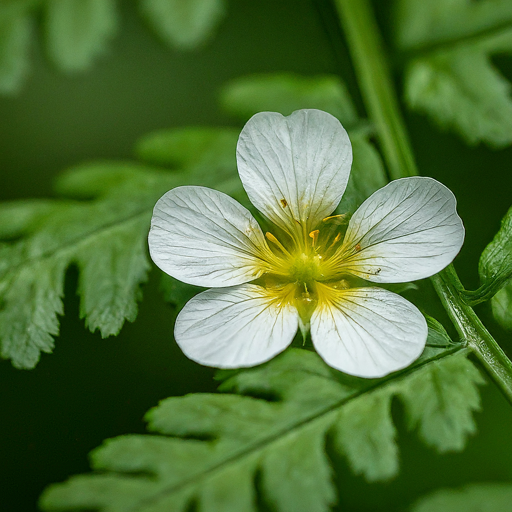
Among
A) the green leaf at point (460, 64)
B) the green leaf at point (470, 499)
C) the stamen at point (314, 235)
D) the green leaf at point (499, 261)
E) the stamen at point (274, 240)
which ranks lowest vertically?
the green leaf at point (470, 499)

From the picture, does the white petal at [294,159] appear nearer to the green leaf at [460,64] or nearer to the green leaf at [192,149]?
the green leaf at [192,149]

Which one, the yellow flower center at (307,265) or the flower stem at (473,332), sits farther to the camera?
the yellow flower center at (307,265)

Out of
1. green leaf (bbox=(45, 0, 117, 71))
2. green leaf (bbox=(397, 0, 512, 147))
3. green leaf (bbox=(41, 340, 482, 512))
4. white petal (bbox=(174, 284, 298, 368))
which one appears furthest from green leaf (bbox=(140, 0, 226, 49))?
green leaf (bbox=(41, 340, 482, 512))

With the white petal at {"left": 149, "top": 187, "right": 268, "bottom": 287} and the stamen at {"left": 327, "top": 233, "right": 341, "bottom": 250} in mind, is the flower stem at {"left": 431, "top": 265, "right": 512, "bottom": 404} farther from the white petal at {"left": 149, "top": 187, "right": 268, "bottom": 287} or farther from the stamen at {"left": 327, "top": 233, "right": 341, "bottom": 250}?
the white petal at {"left": 149, "top": 187, "right": 268, "bottom": 287}

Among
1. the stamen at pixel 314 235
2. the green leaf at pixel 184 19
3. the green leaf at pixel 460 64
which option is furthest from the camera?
the green leaf at pixel 184 19

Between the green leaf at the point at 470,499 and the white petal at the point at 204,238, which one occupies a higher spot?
the white petal at the point at 204,238

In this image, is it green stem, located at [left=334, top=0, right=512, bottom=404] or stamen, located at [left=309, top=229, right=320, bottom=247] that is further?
stamen, located at [left=309, top=229, right=320, bottom=247]

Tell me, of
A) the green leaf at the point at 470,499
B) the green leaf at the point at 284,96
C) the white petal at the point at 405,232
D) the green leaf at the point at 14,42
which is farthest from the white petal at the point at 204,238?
the green leaf at the point at 14,42

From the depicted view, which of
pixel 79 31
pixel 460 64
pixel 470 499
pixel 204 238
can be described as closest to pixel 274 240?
pixel 204 238
